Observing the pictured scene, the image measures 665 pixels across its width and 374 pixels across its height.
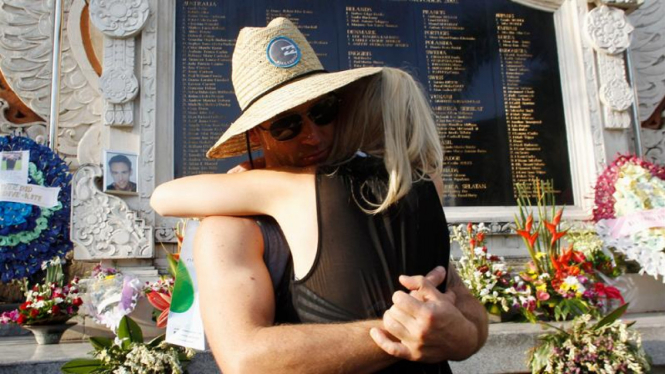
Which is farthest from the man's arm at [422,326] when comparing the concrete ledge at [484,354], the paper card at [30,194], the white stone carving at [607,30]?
the white stone carving at [607,30]

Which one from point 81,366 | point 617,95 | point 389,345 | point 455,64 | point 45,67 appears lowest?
point 81,366

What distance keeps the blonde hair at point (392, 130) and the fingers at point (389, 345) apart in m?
0.25

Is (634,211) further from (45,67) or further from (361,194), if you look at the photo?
(45,67)

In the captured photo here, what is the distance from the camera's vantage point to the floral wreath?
14.8ft

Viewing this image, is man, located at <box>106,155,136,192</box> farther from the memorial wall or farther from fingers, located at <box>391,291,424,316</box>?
fingers, located at <box>391,291,424,316</box>

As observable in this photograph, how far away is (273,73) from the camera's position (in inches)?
50.9

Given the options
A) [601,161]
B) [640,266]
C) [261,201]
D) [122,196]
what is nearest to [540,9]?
[601,161]

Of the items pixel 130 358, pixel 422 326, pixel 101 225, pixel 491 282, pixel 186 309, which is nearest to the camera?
pixel 422 326

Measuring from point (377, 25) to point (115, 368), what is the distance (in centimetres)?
449

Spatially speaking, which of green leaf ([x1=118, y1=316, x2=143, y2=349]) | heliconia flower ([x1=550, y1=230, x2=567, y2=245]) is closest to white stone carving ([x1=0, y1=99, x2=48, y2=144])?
green leaf ([x1=118, y1=316, x2=143, y2=349])

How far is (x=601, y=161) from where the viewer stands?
566 centimetres

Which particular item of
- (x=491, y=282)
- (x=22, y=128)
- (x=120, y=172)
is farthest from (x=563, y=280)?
(x=22, y=128)

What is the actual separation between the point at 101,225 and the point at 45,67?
2.48 meters

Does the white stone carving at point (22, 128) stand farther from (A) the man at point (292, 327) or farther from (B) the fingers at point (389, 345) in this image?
(B) the fingers at point (389, 345)
